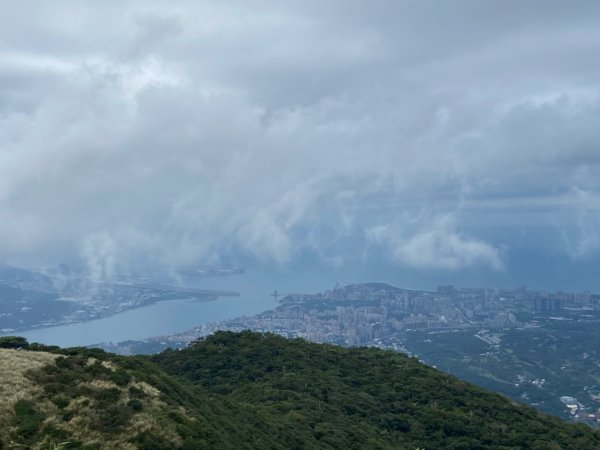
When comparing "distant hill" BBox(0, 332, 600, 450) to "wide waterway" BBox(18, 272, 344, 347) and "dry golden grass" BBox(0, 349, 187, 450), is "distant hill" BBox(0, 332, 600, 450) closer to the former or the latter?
"dry golden grass" BBox(0, 349, 187, 450)

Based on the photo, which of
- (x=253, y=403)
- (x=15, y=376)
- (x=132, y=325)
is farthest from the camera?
(x=132, y=325)

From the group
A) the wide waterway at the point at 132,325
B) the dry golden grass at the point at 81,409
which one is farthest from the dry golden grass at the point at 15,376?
the wide waterway at the point at 132,325

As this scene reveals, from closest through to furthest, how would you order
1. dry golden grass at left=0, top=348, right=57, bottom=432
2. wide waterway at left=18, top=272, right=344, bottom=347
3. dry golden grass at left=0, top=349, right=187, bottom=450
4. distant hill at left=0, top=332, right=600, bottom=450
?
dry golden grass at left=0, top=349, right=187, bottom=450, dry golden grass at left=0, top=348, right=57, bottom=432, distant hill at left=0, top=332, right=600, bottom=450, wide waterway at left=18, top=272, right=344, bottom=347

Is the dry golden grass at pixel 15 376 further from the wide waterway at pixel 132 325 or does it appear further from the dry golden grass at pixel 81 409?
the wide waterway at pixel 132 325

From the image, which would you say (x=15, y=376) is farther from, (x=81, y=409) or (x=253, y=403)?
(x=253, y=403)

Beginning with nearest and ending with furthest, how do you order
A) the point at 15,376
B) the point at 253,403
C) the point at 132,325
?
the point at 15,376 → the point at 253,403 → the point at 132,325

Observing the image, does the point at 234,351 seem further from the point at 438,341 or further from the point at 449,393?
the point at 438,341

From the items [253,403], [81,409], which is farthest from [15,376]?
[253,403]

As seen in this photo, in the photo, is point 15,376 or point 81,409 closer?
point 81,409

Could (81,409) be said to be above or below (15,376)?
below

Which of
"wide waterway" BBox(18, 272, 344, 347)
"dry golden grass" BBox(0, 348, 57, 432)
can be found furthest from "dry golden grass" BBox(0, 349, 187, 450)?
"wide waterway" BBox(18, 272, 344, 347)
